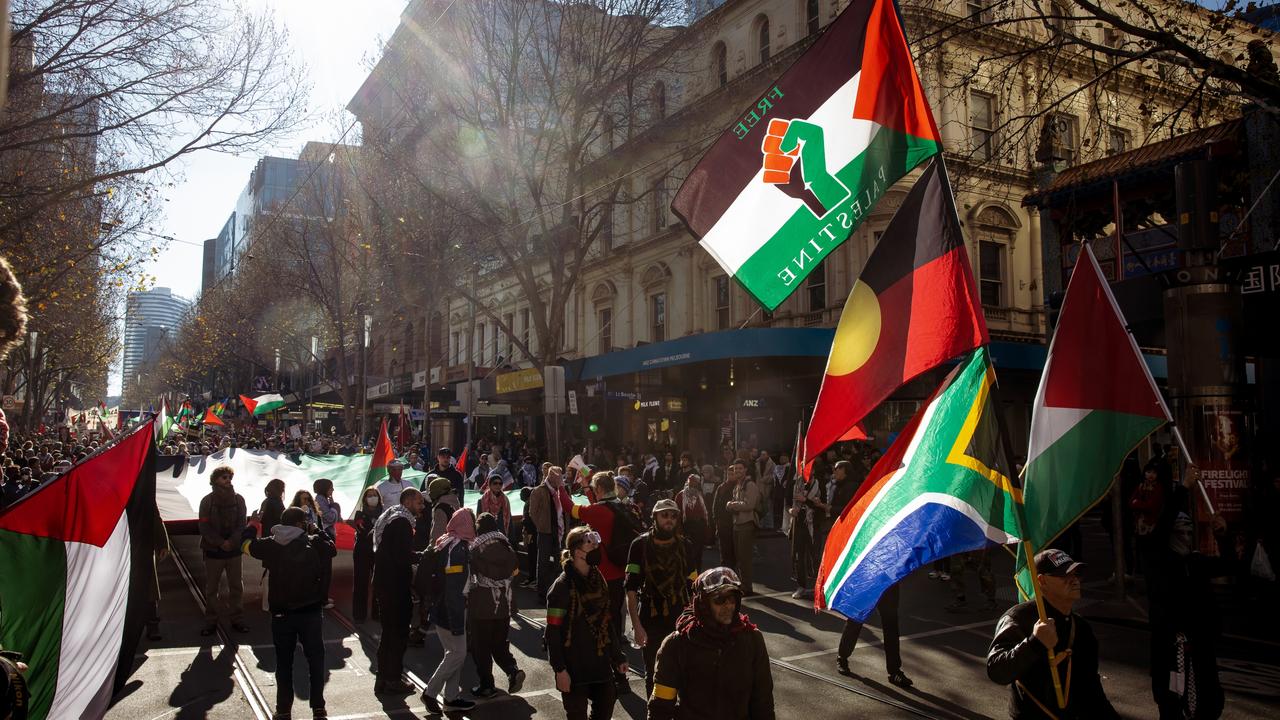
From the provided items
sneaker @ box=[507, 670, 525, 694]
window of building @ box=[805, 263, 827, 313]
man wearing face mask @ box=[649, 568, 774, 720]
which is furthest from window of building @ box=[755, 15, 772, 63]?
Answer: man wearing face mask @ box=[649, 568, 774, 720]

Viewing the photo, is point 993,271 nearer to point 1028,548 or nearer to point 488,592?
point 488,592

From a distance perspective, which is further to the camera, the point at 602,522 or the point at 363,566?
the point at 363,566

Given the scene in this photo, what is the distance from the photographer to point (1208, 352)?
1163 centimetres

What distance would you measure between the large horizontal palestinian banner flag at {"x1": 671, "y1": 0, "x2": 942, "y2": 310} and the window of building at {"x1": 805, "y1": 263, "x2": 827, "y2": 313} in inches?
788

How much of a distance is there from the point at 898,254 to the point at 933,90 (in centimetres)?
2078

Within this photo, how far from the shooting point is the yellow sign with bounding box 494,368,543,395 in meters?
27.6

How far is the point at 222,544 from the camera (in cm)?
968

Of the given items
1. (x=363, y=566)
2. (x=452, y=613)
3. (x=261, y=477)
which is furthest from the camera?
(x=261, y=477)

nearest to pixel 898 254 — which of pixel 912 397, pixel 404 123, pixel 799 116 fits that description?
pixel 799 116

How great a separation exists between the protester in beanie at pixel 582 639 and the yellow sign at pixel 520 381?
67.7 feet

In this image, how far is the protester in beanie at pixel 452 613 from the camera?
699 cm

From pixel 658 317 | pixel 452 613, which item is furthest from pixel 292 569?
pixel 658 317

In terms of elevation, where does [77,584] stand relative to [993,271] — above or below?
below

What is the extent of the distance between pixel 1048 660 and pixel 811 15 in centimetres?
2491
